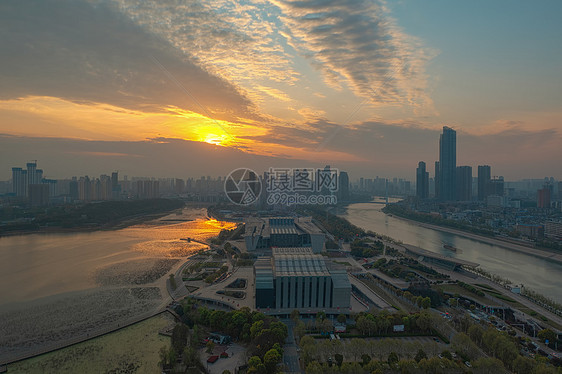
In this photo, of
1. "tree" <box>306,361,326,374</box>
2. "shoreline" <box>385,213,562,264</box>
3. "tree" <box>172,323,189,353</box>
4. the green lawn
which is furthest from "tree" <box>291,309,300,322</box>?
"shoreline" <box>385,213,562,264</box>

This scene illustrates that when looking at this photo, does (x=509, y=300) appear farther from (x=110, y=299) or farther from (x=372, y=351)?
(x=110, y=299)

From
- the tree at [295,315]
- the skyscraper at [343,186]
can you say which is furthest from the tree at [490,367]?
the skyscraper at [343,186]

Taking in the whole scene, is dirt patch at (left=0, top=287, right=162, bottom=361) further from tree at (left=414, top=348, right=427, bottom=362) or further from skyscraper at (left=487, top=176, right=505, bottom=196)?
skyscraper at (left=487, top=176, right=505, bottom=196)

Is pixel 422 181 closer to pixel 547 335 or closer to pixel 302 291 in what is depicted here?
pixel 547 335

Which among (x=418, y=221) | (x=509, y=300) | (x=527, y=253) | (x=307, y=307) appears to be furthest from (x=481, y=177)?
(x=307, y=307)

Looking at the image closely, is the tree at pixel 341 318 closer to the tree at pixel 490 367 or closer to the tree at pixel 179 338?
the tree at pixel 490 367
